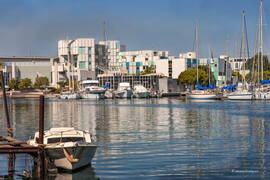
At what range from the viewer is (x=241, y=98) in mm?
133875

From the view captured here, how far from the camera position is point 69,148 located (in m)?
31.2

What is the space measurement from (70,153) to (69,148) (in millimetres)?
384

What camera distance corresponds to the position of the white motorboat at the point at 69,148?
31.4 meters

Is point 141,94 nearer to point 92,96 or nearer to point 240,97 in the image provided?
point 92,96

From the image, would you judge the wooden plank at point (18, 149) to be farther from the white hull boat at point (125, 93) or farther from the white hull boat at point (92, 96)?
the white hull boat at point (92, 96)

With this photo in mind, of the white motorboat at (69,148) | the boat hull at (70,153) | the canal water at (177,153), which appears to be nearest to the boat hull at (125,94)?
the canal water at (177,153)

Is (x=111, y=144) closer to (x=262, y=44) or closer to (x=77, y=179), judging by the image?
(x=77, y=179)

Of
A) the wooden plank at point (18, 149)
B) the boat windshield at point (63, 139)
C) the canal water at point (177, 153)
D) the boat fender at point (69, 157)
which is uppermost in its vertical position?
the boat windshield at point (63, 139)

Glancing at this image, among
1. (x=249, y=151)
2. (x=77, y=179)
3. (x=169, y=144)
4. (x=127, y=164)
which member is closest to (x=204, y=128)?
(x=169, y=144)

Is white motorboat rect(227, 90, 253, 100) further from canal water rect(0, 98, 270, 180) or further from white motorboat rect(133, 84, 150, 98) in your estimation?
canal water rect(0, 98, 270, 180)

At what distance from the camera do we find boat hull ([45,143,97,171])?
103ft

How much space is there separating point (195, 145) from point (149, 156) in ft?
23.8

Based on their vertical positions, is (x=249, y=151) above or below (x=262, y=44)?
below

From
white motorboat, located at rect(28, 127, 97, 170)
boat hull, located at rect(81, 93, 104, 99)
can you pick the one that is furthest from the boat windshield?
boat hull, located at rect(81, 93, 104, 99)
